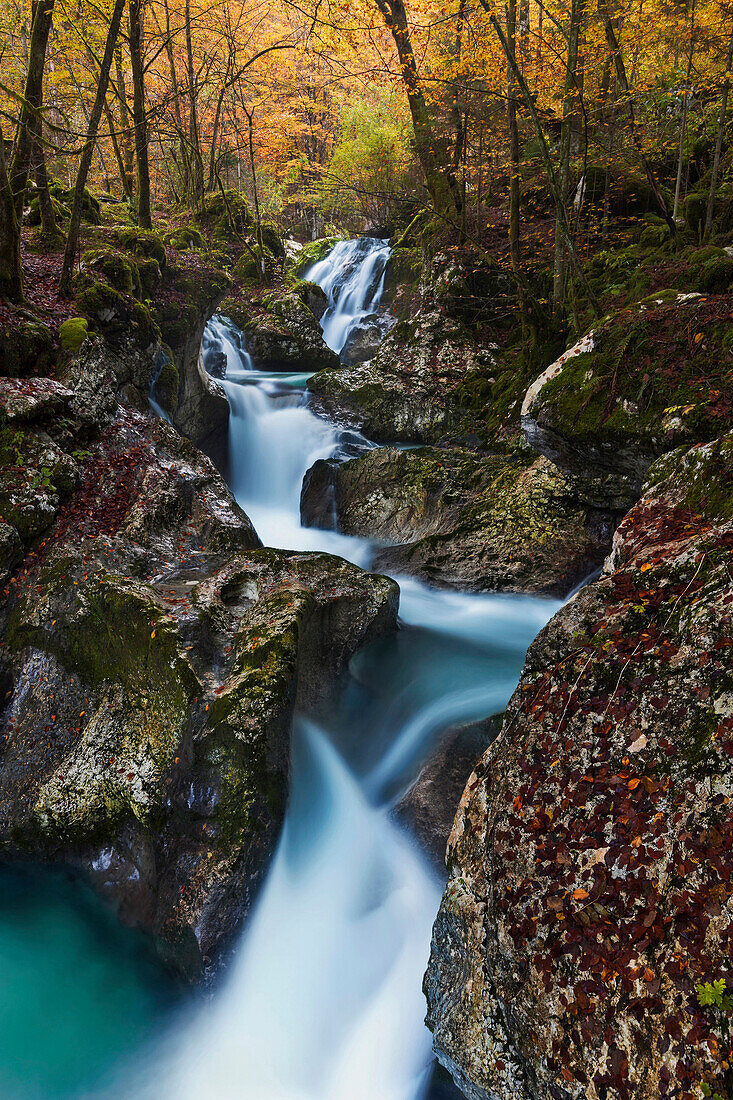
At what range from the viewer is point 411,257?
1491 cm

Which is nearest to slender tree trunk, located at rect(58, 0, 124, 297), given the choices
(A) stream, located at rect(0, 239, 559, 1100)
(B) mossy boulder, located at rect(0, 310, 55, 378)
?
(B) mossy boulder, located at rect(0, 310, 55, 378)

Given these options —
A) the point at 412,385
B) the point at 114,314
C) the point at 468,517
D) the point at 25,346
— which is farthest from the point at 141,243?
the point at 468,517

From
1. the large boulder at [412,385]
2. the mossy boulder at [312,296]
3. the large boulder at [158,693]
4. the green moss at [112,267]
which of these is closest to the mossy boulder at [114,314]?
the green moss at [112,267]

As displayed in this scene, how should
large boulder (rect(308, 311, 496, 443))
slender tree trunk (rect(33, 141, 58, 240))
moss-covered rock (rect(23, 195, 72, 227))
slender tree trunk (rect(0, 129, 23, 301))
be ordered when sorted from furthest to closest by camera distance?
large boulder (rect(308, 311, 496, 443)), moss-covered rock (rect(23, 195, 72, 227)), slender tree trunk (rect(33, 141, 58, 240)), slender tree trunk (rect(0, 129, 23, 301))

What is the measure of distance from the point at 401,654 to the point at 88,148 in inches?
305

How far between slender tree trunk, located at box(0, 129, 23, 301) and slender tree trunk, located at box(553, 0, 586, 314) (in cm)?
708

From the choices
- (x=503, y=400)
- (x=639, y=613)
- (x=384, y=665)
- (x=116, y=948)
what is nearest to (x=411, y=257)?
(x=503, y=400)

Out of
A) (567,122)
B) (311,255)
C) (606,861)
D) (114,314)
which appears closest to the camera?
(606,861)

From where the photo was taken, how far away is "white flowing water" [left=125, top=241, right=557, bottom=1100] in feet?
12.0

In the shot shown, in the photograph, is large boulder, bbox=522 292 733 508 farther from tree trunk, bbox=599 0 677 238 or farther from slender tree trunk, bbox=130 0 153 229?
slender tree trunk, bbox=130 0 153 229

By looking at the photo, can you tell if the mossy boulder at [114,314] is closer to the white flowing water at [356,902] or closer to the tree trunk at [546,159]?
the white flowing water at [356,902]

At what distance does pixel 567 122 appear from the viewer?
822cm

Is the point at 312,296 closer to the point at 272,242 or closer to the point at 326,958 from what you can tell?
the point at 272,242

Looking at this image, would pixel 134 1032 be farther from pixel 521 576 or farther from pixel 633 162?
pixel 633 162
